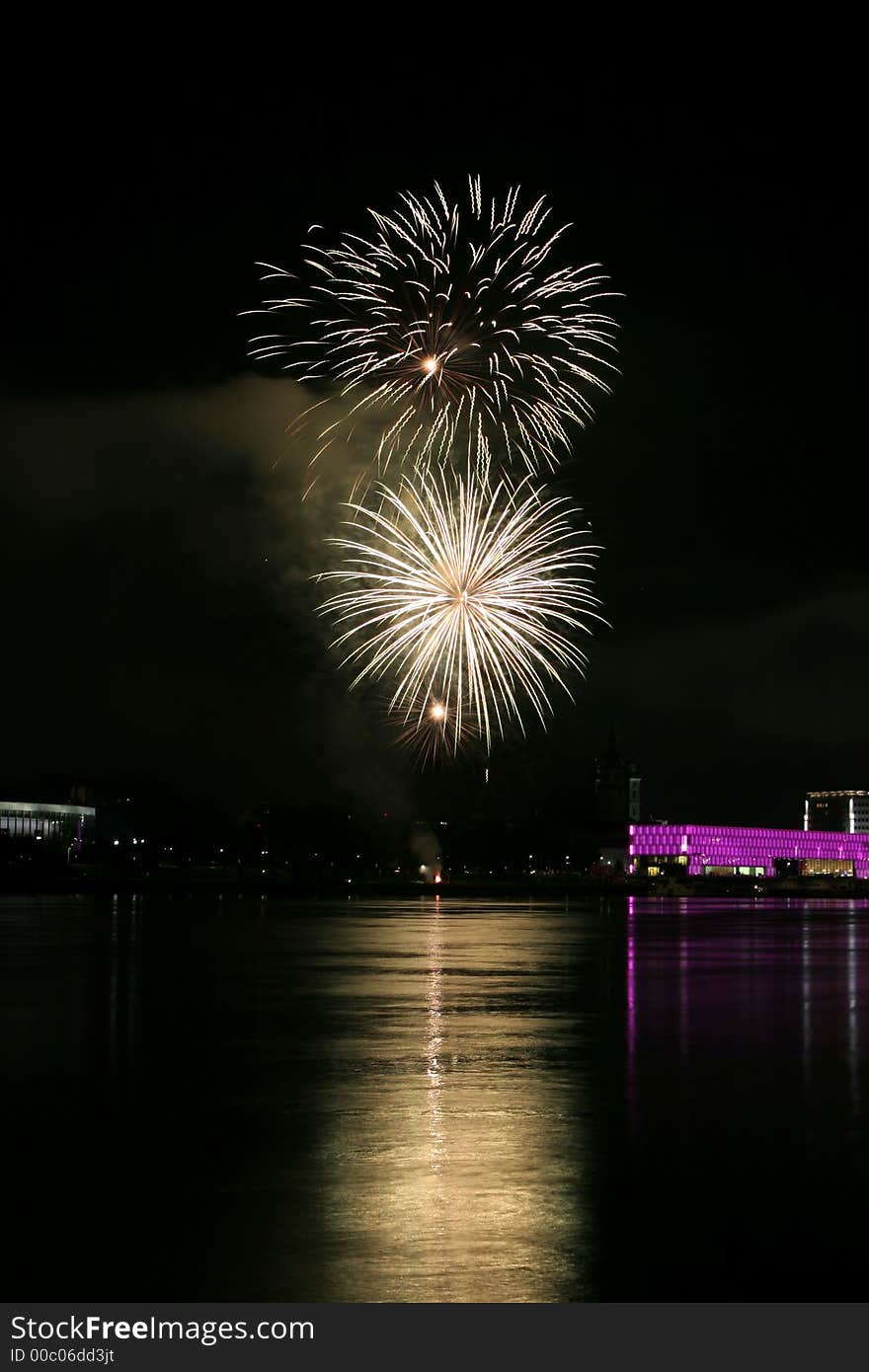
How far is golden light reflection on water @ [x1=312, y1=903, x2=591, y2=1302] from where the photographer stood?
866 centimetres

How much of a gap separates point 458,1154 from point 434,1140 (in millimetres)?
659

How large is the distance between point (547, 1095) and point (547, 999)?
11.4m

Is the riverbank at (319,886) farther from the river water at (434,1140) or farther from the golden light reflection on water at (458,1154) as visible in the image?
the golden light reflection on water at (458,1154)

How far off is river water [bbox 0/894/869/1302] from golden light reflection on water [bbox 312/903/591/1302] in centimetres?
4

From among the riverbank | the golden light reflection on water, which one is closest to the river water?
the golden light reflection on water

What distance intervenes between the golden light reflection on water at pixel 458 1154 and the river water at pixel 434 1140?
36 mm

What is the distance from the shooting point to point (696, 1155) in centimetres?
1216

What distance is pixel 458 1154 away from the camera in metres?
12.2

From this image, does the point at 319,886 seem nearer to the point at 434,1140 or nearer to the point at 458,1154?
the point at 434,1140

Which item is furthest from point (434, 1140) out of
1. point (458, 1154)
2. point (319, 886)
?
point (319, 886)

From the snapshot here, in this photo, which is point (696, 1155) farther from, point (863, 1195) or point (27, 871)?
point (27, 871)
